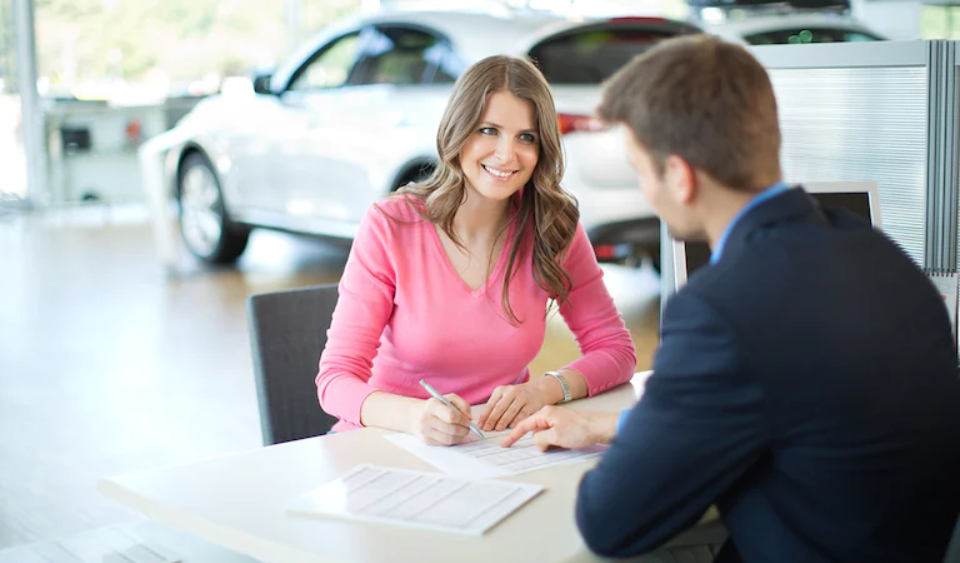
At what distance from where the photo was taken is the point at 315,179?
6715 mm

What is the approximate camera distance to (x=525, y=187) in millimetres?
2514

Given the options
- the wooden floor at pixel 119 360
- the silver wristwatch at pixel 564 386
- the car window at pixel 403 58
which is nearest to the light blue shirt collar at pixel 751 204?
the silver wristwatch at pixel 564 386

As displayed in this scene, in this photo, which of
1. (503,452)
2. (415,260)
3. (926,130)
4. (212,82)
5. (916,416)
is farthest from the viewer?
(212,82)

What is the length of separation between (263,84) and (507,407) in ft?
17.3

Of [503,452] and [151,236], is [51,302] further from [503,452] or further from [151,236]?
[503,452]

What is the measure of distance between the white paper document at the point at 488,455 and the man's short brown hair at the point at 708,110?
23.7 inches

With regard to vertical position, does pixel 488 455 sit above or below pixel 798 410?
below

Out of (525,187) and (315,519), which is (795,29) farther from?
(315,519)

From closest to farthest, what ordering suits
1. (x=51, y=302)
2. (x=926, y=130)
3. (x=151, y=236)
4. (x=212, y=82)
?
(x=926, y=130) → (x=51, y=302) → (x=151, y=236) → (x=212, y=82)

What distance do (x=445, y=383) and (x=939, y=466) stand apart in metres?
1.23

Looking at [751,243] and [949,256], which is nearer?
[751,243]

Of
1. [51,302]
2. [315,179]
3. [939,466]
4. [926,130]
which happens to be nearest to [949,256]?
[926,130]

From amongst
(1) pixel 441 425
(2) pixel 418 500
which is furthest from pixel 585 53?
(2) pixel 418 500

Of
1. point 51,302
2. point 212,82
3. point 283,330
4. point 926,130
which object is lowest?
point 51,302
